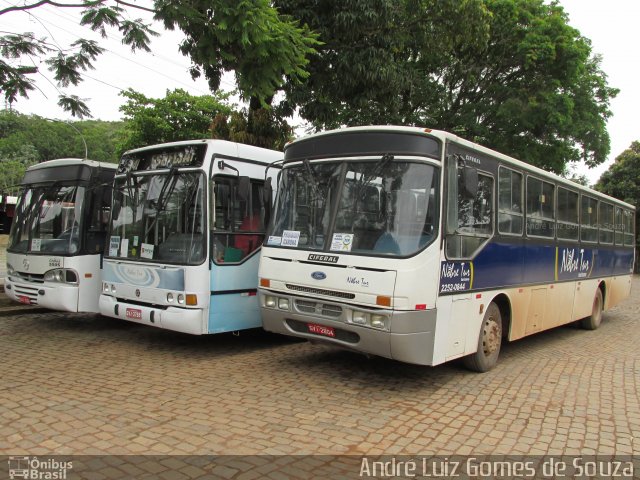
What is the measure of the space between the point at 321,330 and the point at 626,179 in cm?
3276

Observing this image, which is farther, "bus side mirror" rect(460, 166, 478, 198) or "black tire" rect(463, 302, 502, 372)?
"black tire" rect(463, 302, 502, 372)

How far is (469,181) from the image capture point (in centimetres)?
592

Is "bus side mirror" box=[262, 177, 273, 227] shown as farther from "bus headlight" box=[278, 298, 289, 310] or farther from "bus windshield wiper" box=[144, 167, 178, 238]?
"bus headlight" box=[278, 298, 289, 310]

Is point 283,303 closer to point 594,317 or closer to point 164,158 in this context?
point 164,158

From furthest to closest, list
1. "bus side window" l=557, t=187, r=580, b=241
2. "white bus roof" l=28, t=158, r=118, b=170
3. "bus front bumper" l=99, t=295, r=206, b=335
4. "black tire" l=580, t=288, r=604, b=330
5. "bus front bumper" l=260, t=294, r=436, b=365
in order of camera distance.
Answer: "black tire" l=580, t=288, r=604, b=330
"bus side window" l=557, t=187, r=580, b=241
"white bus roof" l=28, t=158, r=118, b=170
"bus front bumper" l=99, t=295, r=206, b=335
"bus front bumper" l=260, t=294, r=436, b=365

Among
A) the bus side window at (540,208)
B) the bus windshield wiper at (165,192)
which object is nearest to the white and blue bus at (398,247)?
the bus side window at (540,208)

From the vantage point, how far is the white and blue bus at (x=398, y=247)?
552 cm

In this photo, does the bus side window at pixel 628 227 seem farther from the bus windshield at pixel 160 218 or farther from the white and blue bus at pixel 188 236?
the bus windshield at pixel 160 218

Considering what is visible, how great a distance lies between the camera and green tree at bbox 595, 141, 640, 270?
3136 cm

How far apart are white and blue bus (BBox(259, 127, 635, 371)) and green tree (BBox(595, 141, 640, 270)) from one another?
28.6m

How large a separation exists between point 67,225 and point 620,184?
3286 centimetres

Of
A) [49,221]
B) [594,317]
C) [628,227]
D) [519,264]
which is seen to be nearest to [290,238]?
[519,264]

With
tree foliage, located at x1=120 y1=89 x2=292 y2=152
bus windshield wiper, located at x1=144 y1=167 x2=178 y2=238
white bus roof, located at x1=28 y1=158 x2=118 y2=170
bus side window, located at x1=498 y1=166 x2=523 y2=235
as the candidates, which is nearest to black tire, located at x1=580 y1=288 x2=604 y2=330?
bus side window, located at x1=498 y1=166 x2=523 y2=235

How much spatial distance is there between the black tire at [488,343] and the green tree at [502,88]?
717 centimetres
